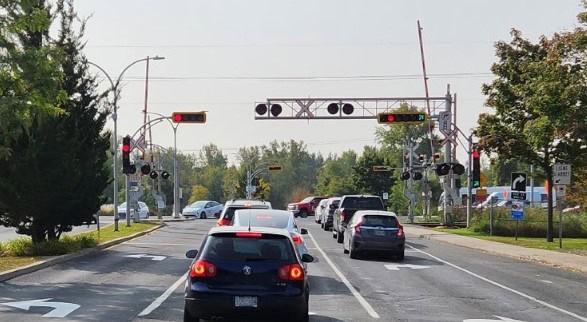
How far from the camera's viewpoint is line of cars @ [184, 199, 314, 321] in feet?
36.3

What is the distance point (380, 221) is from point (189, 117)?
17026mm

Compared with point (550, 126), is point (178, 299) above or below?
below

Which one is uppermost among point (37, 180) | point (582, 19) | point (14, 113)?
point (582, 19)

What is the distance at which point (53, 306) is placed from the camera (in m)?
14.0

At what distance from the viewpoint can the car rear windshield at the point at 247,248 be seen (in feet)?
37.2

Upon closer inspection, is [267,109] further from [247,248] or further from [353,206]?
[247,248]

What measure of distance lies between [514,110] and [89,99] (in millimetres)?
19336

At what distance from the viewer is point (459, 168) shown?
46.2 metres

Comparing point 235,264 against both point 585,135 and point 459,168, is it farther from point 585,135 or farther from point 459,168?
point 459,168

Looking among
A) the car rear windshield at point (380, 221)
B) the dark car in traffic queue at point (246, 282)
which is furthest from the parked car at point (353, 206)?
the dark car in traffic queue at point (246, 282)

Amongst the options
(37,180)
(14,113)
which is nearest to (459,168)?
(37,180)

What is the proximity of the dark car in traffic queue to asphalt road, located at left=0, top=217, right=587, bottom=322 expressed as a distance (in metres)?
0.39

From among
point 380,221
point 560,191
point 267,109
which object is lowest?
→ point 380,221

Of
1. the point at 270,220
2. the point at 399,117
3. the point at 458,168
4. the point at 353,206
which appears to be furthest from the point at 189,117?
the point at 270,220
